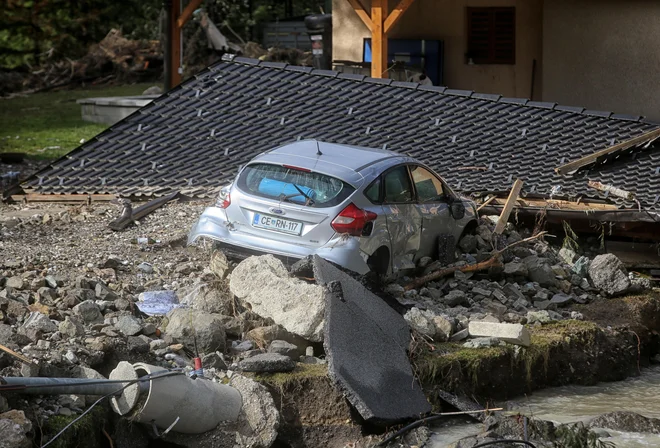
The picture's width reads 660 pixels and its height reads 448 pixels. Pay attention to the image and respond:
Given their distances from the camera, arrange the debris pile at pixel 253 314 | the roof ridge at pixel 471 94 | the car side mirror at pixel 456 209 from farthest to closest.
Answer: the roof ridge at pixel 471 94
the car side mirror at pixel 456 209
the debris pile at pixel 253 314

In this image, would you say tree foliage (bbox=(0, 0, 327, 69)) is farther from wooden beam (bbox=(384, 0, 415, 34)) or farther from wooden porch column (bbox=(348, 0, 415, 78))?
wooden beam (bbox=(384, 0, 415, 34))

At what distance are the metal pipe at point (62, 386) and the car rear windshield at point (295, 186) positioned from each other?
362cm

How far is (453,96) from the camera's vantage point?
18922 mm

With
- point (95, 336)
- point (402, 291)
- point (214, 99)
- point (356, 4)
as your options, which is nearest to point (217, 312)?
point (95, 336)

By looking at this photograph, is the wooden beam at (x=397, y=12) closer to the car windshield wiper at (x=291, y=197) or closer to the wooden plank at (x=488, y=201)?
the wooden plank at (x=488, y=201)

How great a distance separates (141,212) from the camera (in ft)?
48.8

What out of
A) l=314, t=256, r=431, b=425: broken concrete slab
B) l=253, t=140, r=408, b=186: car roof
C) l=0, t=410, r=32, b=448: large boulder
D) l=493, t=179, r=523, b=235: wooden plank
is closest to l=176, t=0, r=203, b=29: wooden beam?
l=493, t=179, r=523, b=235: wooden plank

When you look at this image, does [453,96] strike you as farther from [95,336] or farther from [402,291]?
[95,336]

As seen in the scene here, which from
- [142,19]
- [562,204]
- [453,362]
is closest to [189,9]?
[562,204]

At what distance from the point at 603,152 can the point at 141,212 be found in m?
6.94

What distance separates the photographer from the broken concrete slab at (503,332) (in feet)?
35.4

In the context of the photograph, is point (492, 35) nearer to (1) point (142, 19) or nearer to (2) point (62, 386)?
(2) point (62, 386)

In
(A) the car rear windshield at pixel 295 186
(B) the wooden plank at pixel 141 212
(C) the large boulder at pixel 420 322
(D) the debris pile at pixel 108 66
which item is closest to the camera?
(C) the large boulder at pixel 420 322

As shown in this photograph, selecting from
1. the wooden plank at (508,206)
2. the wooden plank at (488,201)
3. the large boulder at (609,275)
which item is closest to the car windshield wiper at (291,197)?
the wooden plank at (508,206)
